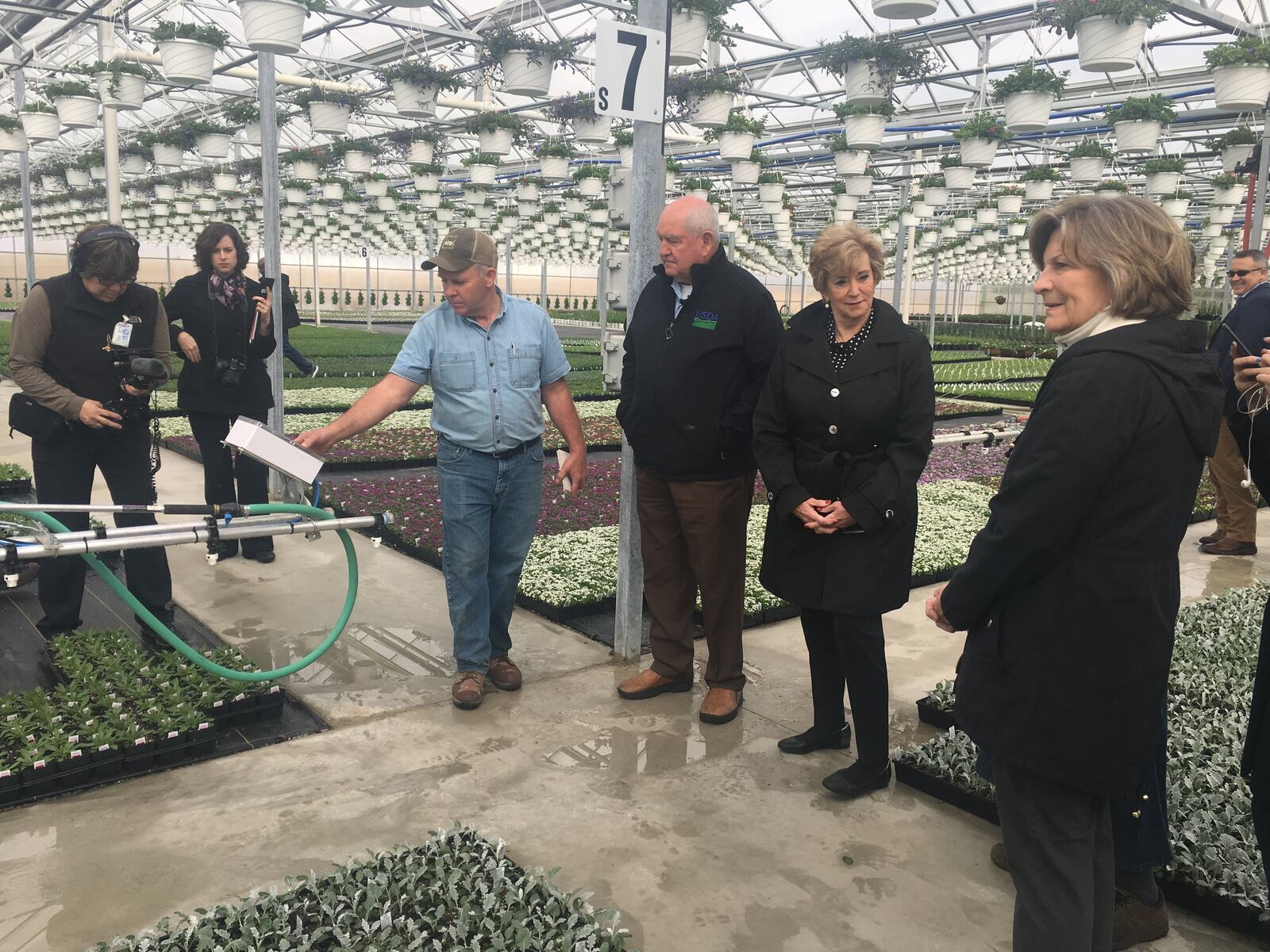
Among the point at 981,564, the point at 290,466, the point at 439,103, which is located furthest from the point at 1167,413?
the point at 439,103

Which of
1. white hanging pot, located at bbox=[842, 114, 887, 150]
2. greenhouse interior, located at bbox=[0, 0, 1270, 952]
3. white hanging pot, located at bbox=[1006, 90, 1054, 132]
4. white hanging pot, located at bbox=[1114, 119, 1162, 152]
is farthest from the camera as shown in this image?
white hanging pot, located at bbox=[842, 114, 887, 150]

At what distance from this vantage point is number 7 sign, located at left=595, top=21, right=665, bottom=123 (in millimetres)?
3895

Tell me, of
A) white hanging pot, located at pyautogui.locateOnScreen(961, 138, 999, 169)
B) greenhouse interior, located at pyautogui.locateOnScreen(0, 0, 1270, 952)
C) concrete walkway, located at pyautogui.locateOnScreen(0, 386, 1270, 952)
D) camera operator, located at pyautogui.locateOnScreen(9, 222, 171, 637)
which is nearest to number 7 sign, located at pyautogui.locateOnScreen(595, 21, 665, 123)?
greenhouse interior, located at pyautogui.locateOnScreen(0, 0, 1270, 952)

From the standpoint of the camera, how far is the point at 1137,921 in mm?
2500

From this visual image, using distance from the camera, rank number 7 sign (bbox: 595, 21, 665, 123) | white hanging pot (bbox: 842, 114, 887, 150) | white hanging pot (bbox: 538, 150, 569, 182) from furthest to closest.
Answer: white hanging pot (bbox: 538, 150, 569, 182)
white hanging pot (bbox: 842, 114, 887, 150)
number 7 sign (bbox: 595, 21, 665, 123)

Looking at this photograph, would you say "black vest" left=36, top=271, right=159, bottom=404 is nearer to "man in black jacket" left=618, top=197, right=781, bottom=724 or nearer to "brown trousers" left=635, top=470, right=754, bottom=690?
"man in black jacket" left=618, top=197, right=781, bottom=724

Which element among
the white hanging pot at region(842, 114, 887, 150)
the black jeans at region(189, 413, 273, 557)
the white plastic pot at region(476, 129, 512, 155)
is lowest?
the black jeans at region(189, 413, 273, 557)

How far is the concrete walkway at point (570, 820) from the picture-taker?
8.32ft

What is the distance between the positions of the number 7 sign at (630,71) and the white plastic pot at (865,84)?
8.00 metres

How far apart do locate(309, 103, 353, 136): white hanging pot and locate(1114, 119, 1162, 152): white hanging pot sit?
9.79m

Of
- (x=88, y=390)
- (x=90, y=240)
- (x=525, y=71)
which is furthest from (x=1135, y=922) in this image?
(x=525, y=71)

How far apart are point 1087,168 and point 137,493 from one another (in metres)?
13.3

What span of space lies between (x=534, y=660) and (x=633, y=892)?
1.79m

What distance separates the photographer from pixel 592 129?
44.4 feet
